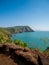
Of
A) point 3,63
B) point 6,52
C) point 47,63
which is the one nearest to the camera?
point 47,63

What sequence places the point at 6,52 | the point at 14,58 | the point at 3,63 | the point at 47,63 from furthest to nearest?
the point at 6,52, the point at 14,58, the point at 3,63, the point at 47,63

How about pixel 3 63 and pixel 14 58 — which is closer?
pixel 3 63

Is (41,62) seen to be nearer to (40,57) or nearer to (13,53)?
(40,57)

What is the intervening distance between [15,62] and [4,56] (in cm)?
152

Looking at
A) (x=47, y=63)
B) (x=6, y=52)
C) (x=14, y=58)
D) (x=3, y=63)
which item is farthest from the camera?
(x=6, y=52)

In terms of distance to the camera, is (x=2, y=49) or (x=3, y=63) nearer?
(x=3, y=63)

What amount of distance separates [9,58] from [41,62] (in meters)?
2.47

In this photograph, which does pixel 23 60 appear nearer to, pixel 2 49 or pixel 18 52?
pixel 18 52

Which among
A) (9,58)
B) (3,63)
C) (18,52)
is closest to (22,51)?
(18,52)

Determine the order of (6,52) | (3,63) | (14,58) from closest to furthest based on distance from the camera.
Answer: (3,63), (14,58), (6,52)

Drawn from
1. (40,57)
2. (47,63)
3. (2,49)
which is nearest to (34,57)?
(40,57)

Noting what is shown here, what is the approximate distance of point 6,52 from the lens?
37.6 ft

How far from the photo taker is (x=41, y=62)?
9.14 m

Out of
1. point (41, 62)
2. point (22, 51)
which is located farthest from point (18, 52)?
point (41, 62)
